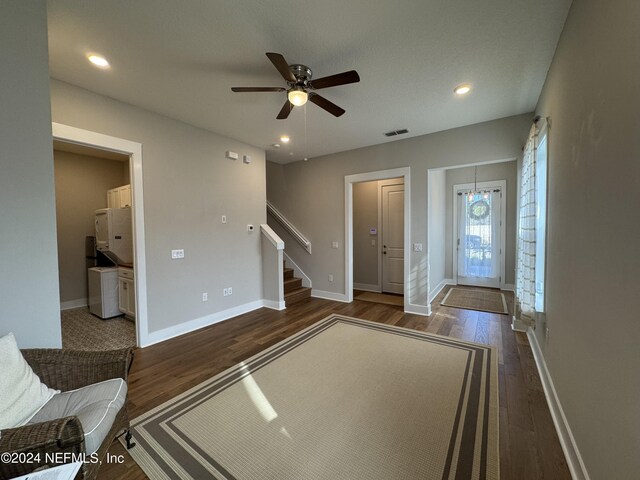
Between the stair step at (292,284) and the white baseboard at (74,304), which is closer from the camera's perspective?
the white baseboard at (74,304)

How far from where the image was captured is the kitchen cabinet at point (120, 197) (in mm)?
4398

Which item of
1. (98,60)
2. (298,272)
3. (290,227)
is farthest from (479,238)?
(98,60)

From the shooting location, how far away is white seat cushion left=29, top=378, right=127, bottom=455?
4.06 feet

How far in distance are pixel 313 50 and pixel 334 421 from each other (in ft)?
9.66

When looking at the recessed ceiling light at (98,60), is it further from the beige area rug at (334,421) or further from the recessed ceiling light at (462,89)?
the recessed ceiling light at (462,89)

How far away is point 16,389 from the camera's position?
50.9 inches

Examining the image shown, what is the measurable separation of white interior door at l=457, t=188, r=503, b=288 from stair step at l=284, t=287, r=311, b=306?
402cm

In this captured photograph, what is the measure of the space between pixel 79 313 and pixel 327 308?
14.6 ft

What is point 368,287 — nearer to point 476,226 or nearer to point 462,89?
point 476,226

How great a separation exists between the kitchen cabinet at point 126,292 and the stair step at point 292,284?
252 centimetres

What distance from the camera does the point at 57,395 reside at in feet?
4.87

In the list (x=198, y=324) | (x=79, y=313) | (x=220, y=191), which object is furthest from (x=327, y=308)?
(x=79, y=313)

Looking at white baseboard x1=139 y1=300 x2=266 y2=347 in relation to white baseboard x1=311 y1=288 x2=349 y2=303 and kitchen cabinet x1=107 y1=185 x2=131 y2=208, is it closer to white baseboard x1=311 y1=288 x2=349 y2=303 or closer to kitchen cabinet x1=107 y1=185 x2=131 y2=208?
white baseboard x1=311 y1=288 x2=349 y2=303

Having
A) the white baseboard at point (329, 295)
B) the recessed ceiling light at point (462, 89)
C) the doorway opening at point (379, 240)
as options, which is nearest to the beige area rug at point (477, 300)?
the doorway opening at point (379, 240)
